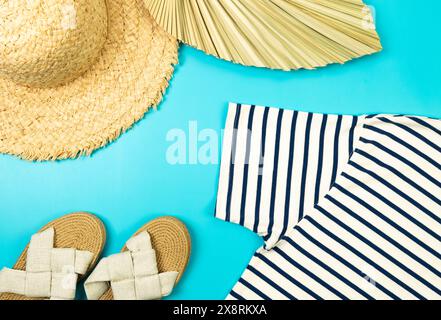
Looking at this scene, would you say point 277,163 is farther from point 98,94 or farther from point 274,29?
point 98,94

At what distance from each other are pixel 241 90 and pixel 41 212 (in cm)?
50

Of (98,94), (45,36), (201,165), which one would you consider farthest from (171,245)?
Answer: (45,36)

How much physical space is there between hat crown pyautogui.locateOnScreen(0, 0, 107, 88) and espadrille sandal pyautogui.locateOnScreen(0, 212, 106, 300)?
0.30 metres

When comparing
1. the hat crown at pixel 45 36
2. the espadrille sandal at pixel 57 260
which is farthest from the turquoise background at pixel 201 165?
the hat crown at pixel 45 36

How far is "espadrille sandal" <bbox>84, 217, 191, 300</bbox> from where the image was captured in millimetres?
828

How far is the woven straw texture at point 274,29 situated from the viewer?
79 cm

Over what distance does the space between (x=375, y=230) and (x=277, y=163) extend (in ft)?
0.76

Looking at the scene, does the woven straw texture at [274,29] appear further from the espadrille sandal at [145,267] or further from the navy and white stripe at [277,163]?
the espadrille sandal at [145,267]

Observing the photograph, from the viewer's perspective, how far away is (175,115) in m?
0.88

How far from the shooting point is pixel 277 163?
836mm

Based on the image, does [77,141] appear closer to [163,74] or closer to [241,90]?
[163,74]

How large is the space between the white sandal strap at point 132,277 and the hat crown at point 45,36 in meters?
0.37
